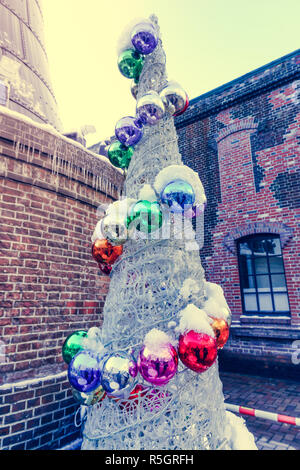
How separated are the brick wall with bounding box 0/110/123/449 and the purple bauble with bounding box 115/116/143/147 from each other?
132cm

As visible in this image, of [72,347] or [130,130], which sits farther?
[130,130]

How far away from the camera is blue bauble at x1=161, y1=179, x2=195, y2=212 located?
68.2 inches

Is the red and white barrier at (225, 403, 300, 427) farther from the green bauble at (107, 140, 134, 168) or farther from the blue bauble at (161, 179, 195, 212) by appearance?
the green bauble at (107, 140, 134, 168)

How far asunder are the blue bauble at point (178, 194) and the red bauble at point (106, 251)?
58cm

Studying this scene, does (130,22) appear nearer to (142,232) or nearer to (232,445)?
(142,232)

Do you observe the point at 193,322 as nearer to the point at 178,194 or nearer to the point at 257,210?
the point at 178,194

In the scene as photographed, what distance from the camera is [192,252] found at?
192cm

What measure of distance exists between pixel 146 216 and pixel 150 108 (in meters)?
0.88

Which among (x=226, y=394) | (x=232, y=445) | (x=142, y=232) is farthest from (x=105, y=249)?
(x=226, y=394)

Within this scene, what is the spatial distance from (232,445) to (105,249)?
1.57 meters

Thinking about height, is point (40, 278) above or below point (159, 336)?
above

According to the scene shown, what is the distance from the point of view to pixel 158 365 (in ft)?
4.89

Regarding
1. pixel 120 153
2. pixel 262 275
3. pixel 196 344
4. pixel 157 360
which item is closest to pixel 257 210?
pixel 262 275

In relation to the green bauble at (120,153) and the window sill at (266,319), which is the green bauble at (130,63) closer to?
the green bauble at (120,153)
